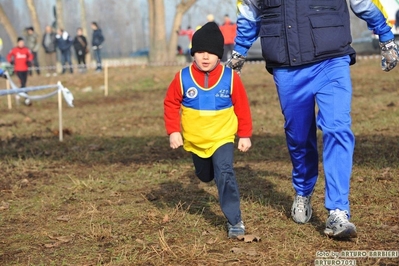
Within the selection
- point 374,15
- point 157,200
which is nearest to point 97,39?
point 157,200

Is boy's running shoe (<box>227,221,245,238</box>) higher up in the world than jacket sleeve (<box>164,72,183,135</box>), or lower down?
lower down

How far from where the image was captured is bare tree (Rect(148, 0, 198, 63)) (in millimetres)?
31938

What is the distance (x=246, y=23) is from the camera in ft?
18.7

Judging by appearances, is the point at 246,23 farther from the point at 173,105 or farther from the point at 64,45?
the point at 64,45

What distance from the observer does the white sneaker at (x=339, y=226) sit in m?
4.94

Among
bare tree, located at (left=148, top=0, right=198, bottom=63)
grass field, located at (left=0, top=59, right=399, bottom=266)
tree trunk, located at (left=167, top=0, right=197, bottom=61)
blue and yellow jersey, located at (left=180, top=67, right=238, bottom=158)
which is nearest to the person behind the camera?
grass field, located at (left=0, top=59, right=399, bottom=266)

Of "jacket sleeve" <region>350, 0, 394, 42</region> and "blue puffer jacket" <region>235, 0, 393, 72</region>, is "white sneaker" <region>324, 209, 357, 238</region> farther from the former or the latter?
"jacket sleeve" <region>350, 0, 394, 42</region>

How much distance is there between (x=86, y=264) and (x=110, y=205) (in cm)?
188

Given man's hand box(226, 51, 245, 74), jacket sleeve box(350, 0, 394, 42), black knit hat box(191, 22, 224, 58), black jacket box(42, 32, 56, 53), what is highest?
jacket sleeve box(350, 0, 394, 42)

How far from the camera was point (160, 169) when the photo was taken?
28.1ft

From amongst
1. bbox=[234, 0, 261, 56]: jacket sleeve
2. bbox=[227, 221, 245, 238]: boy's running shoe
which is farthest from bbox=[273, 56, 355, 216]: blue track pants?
bbox=[227, 221, 245, 238]: boy's running shoe

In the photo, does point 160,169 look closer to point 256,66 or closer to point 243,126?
point 243,126

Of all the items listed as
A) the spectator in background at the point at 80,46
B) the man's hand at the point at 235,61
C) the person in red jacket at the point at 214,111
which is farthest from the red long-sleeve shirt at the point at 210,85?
the spectator in background at the point at 80,46

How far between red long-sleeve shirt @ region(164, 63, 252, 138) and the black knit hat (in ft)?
0.42
